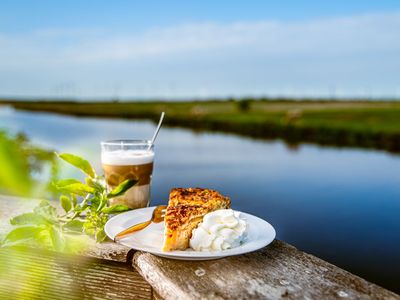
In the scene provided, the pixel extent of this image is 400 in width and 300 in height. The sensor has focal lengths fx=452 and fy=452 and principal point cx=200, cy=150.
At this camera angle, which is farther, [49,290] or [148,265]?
[49,290]

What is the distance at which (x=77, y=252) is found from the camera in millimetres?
2494

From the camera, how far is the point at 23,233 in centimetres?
244

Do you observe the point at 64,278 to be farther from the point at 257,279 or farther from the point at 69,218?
the point at 257,279

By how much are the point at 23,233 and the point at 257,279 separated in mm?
1301

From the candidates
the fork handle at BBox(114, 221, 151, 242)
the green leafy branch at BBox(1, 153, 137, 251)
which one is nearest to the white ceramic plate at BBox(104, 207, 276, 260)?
the fork handle at BBox(114, 221, 151, 242)

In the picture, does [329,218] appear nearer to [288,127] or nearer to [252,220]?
[252,220]

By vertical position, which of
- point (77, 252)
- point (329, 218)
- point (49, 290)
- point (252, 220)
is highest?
point (252, 220)

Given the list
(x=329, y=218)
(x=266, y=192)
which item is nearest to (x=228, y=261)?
(x=329, y=218)

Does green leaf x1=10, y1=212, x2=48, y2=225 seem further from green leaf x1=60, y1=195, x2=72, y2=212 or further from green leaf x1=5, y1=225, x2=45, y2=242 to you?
green leaf x1=60, y1=195, x2=72, y2=212

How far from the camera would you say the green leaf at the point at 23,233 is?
7.91 ft

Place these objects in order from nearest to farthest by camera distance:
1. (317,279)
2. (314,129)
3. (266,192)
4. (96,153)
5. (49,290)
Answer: (317,279) < (49,290) < (266,192) < (96,153) < (314,129)

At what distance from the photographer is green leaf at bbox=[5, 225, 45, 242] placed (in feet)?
7.91

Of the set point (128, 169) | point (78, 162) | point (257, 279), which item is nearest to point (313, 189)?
point (128, 169)

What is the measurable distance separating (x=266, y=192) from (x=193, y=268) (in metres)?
19.1
